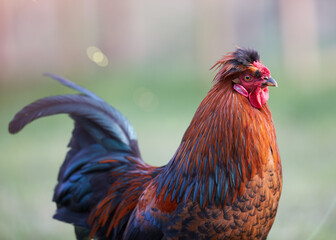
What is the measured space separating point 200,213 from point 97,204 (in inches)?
31.1

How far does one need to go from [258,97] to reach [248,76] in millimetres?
110

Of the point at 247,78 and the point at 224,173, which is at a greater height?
the point at 247,78

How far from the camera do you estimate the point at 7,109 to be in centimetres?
675

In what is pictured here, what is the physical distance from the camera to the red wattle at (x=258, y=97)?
198 centimetres

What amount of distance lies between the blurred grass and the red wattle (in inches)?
78.9

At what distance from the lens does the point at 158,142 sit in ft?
19.3

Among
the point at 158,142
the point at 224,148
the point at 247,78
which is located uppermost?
the point at 247,78

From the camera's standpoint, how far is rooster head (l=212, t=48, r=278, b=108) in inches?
77.5

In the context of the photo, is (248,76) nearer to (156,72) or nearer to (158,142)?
(158,142)

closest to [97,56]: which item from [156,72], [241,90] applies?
[156,72]

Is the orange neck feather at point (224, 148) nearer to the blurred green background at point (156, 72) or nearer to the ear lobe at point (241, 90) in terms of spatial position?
the ear lobe at point (241, 90)

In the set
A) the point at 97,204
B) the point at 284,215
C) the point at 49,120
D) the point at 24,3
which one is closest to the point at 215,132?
the point at 97,204

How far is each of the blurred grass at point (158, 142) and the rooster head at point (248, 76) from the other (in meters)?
2.04

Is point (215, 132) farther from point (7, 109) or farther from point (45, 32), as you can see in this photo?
point (45, 32)
